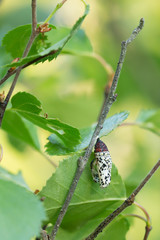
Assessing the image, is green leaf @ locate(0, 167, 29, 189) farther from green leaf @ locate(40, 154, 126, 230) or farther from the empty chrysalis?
the empty chrysalis

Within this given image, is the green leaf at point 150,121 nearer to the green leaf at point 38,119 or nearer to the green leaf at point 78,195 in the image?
the green leaf at point 78,195

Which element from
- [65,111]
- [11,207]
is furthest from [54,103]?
[11,207]

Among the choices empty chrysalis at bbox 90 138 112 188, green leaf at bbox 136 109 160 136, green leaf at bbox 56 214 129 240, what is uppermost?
green leaf at bbox 136 109 160 136

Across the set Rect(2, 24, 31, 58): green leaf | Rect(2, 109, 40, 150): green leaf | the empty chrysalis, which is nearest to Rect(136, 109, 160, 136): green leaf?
Rect(2, 109, 40, 150): green leaf

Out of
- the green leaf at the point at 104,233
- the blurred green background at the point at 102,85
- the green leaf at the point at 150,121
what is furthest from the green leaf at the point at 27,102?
the blurred green background at the point at 102,85

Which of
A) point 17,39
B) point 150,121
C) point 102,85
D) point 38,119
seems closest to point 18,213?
point 38,119

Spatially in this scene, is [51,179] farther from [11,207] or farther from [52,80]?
[52,80]
